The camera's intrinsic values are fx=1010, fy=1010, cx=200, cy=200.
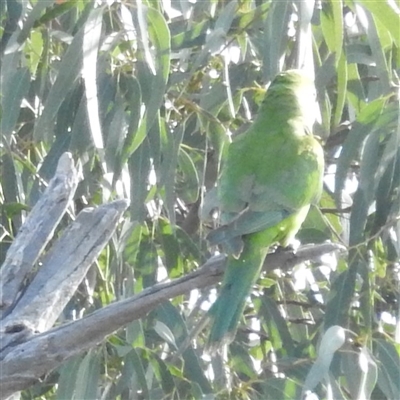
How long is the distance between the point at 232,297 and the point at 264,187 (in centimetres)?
25

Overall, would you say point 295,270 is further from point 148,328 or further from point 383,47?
point 383,47

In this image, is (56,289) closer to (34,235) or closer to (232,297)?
(34,235)

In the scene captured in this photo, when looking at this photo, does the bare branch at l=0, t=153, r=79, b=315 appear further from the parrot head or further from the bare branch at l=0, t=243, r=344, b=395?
the parrot head

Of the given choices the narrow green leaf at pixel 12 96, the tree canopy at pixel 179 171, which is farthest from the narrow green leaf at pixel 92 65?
the narrow green leaf at pixel 12 96

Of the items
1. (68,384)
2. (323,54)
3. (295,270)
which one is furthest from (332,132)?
(68,384)

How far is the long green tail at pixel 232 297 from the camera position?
1.65m

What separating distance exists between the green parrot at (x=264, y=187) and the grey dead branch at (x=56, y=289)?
0.07 m

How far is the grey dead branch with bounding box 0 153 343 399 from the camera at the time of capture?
1399mm

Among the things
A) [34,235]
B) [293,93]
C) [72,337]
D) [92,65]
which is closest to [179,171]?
[293,93]

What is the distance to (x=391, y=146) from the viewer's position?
72.4 inches

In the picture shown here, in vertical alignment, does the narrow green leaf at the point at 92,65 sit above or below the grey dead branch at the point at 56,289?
above

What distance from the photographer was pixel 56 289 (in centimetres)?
151

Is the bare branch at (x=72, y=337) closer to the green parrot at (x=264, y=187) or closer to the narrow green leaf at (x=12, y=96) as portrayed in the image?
the green parrot at (x=264, y=187)

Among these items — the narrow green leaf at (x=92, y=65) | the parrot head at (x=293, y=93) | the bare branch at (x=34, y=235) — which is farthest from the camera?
the parrot head at (x=293, y=93)
